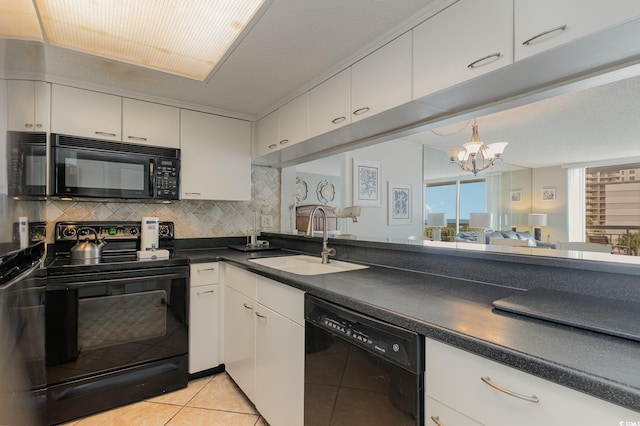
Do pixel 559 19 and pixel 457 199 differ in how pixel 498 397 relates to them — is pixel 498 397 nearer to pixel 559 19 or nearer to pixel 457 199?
pixel 559 19

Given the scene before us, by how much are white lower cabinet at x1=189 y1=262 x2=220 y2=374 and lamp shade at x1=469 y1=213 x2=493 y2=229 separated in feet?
15.2

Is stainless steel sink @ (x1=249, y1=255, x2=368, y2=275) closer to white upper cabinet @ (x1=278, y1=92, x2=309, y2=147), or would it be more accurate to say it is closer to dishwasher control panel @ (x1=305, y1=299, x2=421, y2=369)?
dishwasher control panel @ (x1=305, y1=299, x2=421, y2=369)

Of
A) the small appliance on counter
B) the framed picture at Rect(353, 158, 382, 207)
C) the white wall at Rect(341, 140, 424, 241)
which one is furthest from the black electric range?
the framed picture at Rect(353, 158, 382, 207)

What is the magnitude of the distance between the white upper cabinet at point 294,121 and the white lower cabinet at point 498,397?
1660 millimetres

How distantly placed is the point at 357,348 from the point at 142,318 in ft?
5.19

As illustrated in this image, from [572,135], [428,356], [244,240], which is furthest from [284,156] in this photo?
[572,135]

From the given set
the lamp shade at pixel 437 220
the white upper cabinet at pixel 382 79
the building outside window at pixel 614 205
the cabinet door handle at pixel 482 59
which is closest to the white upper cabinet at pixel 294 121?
the white upper cabinet at pixel 382 79

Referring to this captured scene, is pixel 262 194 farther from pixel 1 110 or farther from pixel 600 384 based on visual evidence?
pixel 600 384

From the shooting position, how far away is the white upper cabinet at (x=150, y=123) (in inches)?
89.7

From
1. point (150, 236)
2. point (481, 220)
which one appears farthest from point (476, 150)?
point (150, 236)

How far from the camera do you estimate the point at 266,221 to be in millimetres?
3113

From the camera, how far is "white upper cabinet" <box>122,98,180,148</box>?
89.7 inches

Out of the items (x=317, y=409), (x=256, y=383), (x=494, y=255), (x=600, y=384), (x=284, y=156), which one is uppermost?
(x=284, y=156)

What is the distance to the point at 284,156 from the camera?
8.94ft
